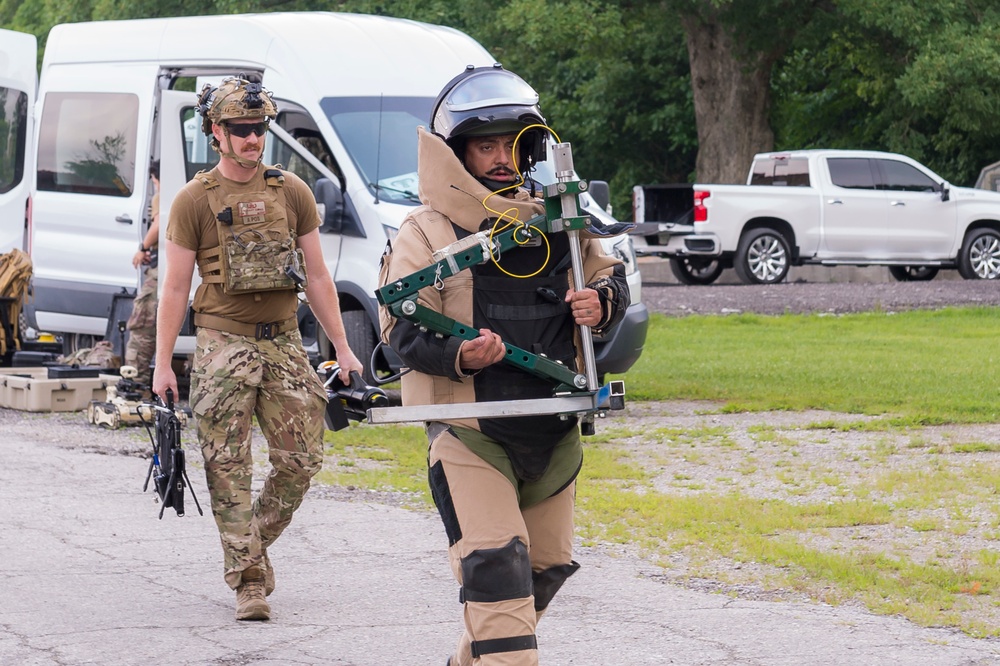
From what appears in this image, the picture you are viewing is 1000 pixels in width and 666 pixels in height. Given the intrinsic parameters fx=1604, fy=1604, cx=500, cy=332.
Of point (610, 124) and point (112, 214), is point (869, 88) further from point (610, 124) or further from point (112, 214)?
point (112, 214)

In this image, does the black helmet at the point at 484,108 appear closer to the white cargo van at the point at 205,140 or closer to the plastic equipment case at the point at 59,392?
the white cargo van at the point at 205,140

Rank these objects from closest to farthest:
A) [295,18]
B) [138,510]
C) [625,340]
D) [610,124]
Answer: [138,510], [625,340], [295,18], [610,124]

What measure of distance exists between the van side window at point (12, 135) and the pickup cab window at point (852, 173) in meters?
11.6

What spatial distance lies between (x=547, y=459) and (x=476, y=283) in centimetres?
50

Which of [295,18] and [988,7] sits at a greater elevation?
[988,7]

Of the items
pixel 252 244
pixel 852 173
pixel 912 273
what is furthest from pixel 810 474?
pixel 912 273

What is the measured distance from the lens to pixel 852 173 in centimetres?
2277

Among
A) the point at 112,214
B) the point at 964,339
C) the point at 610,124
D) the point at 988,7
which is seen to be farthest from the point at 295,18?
the point at 610,124

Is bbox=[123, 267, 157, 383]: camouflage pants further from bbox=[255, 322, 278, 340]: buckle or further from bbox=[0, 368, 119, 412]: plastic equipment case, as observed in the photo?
bbox=[255, 322, 278, 340]: buckle

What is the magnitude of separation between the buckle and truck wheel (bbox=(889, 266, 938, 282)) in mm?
19741

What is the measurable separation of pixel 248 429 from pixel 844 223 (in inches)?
695

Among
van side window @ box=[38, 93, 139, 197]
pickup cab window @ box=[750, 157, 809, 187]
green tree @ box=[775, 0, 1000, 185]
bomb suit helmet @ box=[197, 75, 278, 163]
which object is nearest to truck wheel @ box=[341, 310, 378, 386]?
van side window @ box=[38, 93, 139, 197]

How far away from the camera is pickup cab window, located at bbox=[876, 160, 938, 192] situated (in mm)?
22766

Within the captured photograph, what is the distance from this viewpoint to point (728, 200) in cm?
2219
